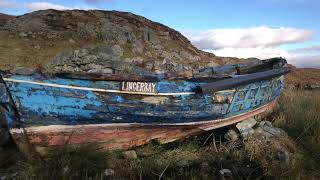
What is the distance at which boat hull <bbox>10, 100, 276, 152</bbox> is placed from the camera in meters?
6.62

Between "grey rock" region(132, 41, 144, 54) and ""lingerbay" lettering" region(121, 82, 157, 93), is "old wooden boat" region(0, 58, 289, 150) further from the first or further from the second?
"grey rock" region(132, 41, 144, 54)

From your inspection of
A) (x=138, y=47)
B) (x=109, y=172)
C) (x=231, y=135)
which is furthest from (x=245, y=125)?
(x=138, y=47)

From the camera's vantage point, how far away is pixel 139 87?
683cm

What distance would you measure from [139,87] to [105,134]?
923mm

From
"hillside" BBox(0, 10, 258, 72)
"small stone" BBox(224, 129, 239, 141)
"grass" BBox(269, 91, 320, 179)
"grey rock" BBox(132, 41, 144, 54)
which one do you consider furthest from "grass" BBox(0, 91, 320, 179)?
"grey rock" BBox(132, 41, 144, 54)

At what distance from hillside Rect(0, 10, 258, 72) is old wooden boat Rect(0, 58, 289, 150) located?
15.3m

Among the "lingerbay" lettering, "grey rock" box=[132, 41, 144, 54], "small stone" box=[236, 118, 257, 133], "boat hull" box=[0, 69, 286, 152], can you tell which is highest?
"grey rock" box=[132, 41, 144, 54]

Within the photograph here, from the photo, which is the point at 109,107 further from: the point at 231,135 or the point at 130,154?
the point at 231,135

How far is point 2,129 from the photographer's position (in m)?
7.82

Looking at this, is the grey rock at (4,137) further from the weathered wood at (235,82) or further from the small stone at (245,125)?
the small stone at (245,125)

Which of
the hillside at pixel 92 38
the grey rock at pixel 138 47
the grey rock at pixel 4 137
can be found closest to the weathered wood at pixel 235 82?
the grey rock at pixel 4 137

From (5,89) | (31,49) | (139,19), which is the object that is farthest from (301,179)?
(139,19)

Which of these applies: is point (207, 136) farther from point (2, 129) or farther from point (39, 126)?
point (2, 129)

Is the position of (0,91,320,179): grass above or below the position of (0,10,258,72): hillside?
below
